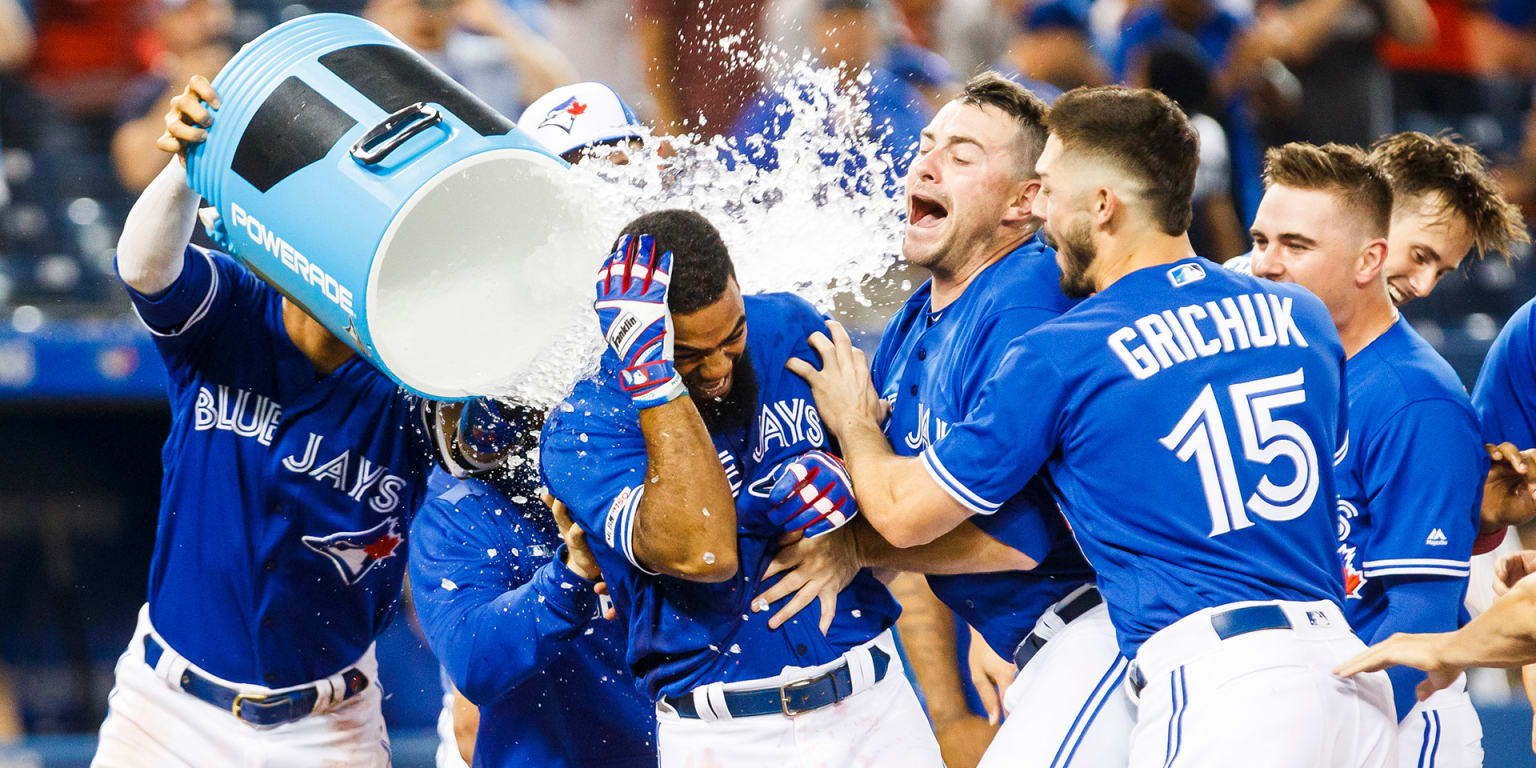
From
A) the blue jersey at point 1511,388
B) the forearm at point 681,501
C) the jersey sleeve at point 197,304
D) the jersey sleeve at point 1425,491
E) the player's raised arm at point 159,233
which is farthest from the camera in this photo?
the blue jersey at point 1511,388

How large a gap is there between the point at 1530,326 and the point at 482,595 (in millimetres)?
2868

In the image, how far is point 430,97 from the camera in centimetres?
290

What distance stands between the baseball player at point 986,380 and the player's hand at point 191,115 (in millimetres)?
1543

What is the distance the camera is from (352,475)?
153 inches

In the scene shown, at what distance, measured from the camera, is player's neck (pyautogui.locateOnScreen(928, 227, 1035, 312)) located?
348 cm

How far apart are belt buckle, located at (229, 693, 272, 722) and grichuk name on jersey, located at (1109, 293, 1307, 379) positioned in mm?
2438

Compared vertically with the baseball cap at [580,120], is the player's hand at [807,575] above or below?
below

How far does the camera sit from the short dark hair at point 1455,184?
13.5ft

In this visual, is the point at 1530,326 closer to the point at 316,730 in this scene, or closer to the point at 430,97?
the point at 430,97

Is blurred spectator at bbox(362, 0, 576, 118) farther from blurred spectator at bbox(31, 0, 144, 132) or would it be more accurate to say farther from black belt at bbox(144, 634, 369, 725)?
black belt at bbox(144, 634, 369, 725)

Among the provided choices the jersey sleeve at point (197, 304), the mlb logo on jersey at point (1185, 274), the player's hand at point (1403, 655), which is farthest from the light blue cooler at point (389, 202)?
the player's hand at point (1403, 655)

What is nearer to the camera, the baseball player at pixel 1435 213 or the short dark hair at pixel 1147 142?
the short dark hair at pixel 1147 142

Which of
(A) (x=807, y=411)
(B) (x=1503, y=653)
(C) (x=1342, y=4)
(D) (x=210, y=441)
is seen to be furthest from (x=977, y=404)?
(C) (x=1342, y=4)

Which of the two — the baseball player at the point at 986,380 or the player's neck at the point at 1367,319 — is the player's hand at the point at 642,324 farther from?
the player's neck at the point at 1367,319
